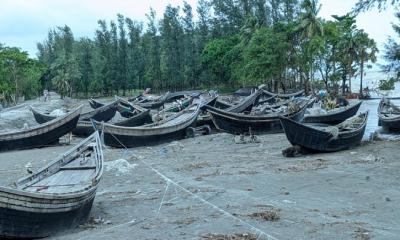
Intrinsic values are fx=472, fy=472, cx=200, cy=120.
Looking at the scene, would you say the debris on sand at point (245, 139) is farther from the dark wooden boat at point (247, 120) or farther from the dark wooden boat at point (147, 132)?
the dark wooden boat at point (147, 132)

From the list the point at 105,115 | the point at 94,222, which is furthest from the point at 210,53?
the point at 94,222

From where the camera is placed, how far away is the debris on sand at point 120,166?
15508mm

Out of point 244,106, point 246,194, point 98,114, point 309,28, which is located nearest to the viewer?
point 246,194

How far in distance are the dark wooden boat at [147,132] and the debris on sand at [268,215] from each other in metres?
10.8

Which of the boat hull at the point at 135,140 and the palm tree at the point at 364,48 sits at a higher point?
the palm tree at the point at 364,48

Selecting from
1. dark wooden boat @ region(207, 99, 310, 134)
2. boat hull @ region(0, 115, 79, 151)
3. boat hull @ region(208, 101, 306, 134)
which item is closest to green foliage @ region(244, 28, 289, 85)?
dark wooden boat @ region(207, 99, 310, 134)

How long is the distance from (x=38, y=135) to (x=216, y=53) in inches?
1896

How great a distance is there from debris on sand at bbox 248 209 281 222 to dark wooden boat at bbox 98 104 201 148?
1083 cm

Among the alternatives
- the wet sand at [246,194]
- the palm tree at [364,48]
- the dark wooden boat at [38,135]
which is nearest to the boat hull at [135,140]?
the wet sand at [246,194]

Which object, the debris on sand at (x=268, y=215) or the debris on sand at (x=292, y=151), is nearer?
the debris on sand at (x=268, y=215)

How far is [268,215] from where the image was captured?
8.93 m

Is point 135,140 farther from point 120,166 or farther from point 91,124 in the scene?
point 91,124

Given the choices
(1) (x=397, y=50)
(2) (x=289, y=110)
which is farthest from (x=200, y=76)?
(1) (x=397, y=50)

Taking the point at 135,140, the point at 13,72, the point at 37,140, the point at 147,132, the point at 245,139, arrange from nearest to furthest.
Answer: the point at 135,140 → the point at 147,132 → the point at 245,139 → the point at 37,140 → the point at 13,72
